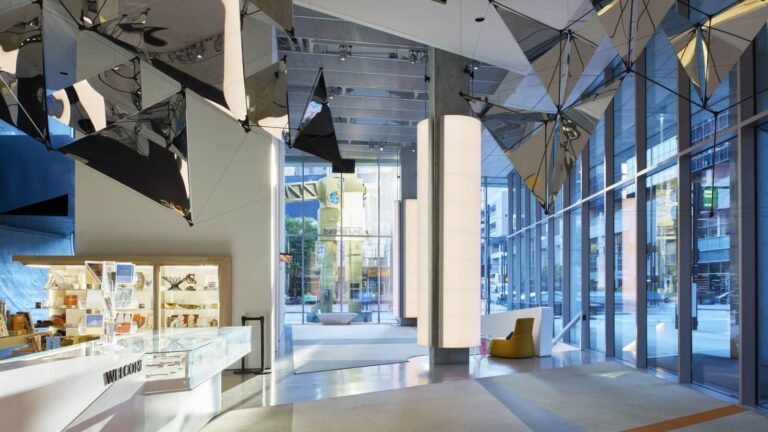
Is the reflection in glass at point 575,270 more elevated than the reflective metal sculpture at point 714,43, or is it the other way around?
the reflective metal sculpture at point 714,43

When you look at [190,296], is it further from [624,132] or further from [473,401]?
[624,132]

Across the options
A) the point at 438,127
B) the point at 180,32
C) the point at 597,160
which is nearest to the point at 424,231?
the point at 438,127

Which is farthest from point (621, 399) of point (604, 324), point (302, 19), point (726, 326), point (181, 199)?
point (302, 19)

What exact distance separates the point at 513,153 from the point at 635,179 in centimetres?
410

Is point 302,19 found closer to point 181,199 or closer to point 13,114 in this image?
point 181,199

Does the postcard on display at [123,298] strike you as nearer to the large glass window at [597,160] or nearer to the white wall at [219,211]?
the white wall at [219,211]

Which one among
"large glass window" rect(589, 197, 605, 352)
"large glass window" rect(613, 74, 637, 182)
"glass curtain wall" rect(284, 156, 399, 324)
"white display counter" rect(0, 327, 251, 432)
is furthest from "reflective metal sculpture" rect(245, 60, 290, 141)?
"glass curtain wall" rect(284, 156, 399, 324)

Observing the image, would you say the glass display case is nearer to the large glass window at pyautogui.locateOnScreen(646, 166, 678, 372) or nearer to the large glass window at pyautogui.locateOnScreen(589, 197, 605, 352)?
the large glass window at pyautogui.locateOnScreen(646, 166, 678, 372)

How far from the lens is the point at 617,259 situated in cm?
1140

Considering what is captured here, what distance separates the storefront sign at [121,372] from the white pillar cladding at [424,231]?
6369mm

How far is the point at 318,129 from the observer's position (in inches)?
307

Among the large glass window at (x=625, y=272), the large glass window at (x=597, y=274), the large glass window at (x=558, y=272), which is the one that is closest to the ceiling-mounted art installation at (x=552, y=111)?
the large glass window at (x=625, y=272)

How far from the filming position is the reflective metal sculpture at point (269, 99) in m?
6.55

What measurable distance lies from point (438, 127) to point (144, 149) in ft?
17.9
